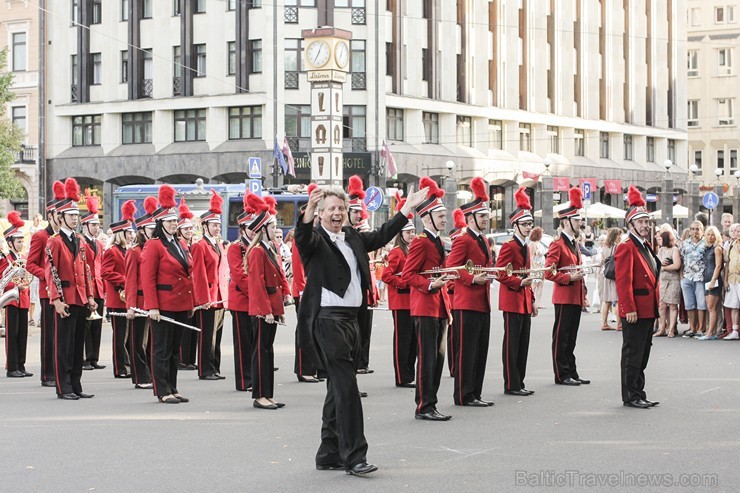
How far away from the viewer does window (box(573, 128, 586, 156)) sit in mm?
71688

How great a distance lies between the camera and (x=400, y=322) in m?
15.0

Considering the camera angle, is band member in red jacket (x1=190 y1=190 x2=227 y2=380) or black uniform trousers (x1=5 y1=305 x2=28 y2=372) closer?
band member in red jacket (x1=190 y1=190 x2=227 y2=380)

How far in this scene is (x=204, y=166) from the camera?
58.0m

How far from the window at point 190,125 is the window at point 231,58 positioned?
2.40 metres

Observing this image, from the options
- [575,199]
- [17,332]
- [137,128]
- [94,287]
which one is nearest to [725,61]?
[137,128]

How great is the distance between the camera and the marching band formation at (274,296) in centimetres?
1252

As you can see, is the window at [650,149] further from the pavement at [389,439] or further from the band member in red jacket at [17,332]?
the band member in red jacket at [17,332]

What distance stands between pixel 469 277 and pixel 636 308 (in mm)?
1695

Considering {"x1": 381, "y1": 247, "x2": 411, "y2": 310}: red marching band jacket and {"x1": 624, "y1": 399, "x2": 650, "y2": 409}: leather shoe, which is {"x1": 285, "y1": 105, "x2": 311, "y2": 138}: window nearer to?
{"x1": 381, "y1": 247, "x2": 411, "y2": 310}: red marching band jacket

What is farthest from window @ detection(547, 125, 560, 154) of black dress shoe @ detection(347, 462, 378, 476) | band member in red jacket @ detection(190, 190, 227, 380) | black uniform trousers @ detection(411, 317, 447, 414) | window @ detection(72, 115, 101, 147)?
black dress shoe @ detection(347, 462, 378, 476)

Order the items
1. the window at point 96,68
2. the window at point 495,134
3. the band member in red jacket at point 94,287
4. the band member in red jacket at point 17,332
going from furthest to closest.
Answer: the window at point 495,134 → the window at point 96,68 → the band member in red jacket at point 17,332 → the band member in red jacket at point 94,287

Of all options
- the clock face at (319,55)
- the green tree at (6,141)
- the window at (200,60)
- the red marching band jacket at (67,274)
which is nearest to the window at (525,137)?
the window at (200,60)

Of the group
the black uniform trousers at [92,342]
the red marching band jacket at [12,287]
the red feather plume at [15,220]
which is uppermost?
the red feather plume at [15,220]

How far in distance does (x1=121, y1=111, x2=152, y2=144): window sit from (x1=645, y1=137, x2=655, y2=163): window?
32909 millimetres
